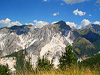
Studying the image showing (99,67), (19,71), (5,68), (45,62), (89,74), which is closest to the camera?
(89,74)

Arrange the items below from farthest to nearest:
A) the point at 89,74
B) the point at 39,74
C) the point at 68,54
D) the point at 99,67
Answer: the point at 68,54
the point at 99,67
the point at 39,74
the point at 89,74

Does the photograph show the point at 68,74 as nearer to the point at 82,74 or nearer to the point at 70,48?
the point at 82,74

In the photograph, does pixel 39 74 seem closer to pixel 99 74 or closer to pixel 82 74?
pixel 82 74

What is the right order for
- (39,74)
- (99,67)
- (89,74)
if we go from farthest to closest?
(99,67) < (39,74) < (89,74)

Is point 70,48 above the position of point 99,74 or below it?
above

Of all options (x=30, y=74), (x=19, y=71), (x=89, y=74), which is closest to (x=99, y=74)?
(x=89, y=74)

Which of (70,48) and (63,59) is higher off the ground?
(70,48)

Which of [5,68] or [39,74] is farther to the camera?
[5,68]

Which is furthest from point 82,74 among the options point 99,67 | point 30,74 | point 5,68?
point 5,68

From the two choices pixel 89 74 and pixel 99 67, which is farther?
pixel 99 67
